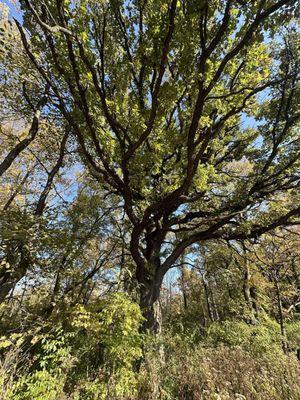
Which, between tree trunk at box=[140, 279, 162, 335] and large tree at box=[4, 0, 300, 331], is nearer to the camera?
large tree at box=[4, 0, 300, 331]

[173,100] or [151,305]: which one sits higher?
[173,100]

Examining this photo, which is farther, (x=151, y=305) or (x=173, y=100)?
(x=151, y=305)

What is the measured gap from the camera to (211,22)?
494 cm

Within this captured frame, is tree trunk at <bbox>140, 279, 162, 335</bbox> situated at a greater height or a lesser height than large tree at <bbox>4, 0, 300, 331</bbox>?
lesser

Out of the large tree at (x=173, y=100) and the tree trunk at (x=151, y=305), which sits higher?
the large tree at (x=173, y=100)

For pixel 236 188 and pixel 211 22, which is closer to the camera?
pixel 211 22

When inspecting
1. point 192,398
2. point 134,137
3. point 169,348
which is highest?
point 134,137

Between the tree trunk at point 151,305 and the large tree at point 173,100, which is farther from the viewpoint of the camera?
the tree trunk at point 151,305

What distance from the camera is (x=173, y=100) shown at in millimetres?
5211

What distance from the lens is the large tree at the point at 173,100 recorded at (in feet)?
12.9

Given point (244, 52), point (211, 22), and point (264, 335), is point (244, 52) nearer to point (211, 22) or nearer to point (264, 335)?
point (211, 22)

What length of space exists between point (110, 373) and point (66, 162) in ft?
25.8

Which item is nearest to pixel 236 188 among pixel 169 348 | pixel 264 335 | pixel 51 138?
pixel 264 335

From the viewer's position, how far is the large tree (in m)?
3.94
